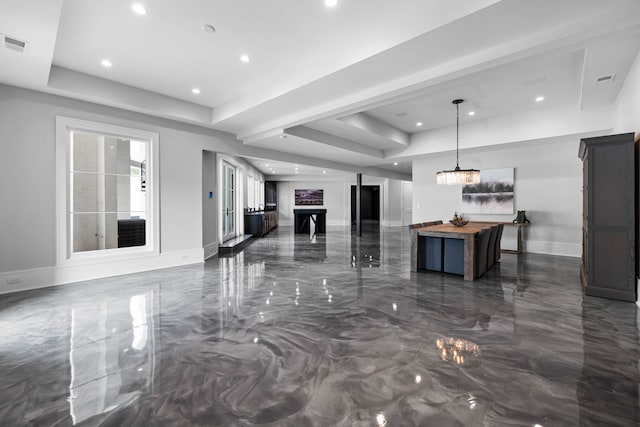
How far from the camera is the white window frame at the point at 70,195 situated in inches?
174

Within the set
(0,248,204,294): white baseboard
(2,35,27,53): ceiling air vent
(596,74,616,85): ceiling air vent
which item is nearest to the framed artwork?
(596,74,616,85): ceiling air vent

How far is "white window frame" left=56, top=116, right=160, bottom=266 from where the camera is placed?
442 cm

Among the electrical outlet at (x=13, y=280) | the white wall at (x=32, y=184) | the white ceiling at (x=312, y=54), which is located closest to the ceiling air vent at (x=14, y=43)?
the white ceiling at (x=312, y=54)

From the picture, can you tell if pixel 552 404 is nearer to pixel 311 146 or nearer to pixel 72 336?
pixel 72 336

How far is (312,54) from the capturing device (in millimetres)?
3754

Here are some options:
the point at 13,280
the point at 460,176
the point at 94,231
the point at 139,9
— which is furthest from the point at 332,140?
the point at 13,280

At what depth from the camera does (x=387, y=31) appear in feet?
10.0

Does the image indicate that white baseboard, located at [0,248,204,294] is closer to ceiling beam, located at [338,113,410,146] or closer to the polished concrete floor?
the polished concrete floor

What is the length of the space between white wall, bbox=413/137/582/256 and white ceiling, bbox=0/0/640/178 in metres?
1.67

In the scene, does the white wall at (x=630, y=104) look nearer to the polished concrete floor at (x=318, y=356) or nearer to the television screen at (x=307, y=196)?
the polished concrete floor at (x=318, y=356)

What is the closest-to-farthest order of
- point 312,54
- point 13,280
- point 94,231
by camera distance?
point 312,54, point 13,280, point 94,231

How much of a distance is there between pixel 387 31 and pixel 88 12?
9.67ft

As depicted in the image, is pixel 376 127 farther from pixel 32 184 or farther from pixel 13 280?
pixel 13 280

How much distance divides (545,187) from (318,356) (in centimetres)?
717
